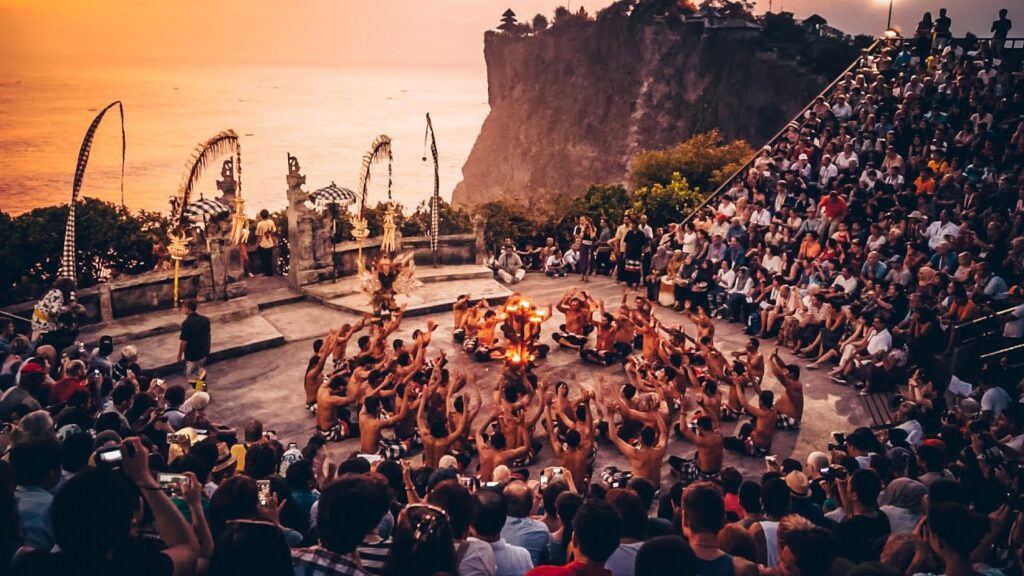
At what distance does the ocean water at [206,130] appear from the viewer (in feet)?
243

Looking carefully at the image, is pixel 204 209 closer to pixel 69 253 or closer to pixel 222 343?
pixel 69 253

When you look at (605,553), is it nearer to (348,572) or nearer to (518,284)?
(348,572)

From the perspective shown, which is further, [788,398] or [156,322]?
[156,322]

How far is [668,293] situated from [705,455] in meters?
8.07

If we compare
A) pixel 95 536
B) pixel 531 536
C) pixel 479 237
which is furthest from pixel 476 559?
pixel 479 237

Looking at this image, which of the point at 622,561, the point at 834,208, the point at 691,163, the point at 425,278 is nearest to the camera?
the point at 622,561

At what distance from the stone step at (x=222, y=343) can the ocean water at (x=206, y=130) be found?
26767 millimetres

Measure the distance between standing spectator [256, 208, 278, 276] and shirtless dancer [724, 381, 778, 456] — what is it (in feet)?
40.3

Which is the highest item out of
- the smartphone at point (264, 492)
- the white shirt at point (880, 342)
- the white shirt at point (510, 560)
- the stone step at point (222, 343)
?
the white shirt at point (510, 560)

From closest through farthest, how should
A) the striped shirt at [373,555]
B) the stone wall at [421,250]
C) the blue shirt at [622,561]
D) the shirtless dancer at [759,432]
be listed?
the striped shirt at [373,555] < the blue shirt at [622,561] < the shirtless dancer at [759,432] < the stone wall at [421,250]

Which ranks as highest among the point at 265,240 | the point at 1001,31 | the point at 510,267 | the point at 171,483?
the point at 1001,31

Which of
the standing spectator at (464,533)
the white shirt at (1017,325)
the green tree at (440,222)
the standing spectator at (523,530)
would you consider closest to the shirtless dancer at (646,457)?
the standing spectator at (523,530)

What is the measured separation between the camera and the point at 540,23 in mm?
75750

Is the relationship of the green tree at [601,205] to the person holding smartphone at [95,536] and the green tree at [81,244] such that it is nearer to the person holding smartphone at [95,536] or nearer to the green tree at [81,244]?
the green tree at [81,244]
